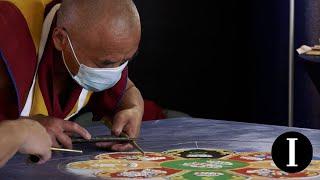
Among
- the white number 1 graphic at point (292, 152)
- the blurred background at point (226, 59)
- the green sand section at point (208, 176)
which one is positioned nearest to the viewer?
the white number 1 graphic at point (292, 152)

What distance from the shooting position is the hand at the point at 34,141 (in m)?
1.76

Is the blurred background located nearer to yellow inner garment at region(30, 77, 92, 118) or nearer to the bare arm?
yellow inner garment at region(30, 77, 92, 118)

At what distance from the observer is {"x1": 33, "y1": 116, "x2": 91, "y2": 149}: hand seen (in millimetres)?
2166

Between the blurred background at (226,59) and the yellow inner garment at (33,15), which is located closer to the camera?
the yellow inner garment at (33,15)

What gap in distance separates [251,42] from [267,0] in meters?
0.31

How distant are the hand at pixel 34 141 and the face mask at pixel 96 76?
0.54 meters

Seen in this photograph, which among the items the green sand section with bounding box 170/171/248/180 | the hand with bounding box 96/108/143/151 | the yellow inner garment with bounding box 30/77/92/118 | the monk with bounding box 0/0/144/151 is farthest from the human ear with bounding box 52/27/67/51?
the green sand section with bounding box 170/171/248/180

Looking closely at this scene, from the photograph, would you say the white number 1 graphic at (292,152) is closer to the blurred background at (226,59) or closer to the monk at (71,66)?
the monk at (71,66)

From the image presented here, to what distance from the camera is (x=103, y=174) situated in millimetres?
1939

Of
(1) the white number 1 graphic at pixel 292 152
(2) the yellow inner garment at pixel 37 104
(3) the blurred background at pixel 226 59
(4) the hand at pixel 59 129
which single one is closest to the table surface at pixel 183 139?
(4) the hand at pixel 59 129

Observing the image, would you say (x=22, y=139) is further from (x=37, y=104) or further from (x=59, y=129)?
(x=37, y=104)

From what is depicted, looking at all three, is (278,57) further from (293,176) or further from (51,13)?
(293,176)

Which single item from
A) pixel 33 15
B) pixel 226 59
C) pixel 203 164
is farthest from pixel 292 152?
pixel 226 59

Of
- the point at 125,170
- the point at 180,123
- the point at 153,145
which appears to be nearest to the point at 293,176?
the point at 125,170
